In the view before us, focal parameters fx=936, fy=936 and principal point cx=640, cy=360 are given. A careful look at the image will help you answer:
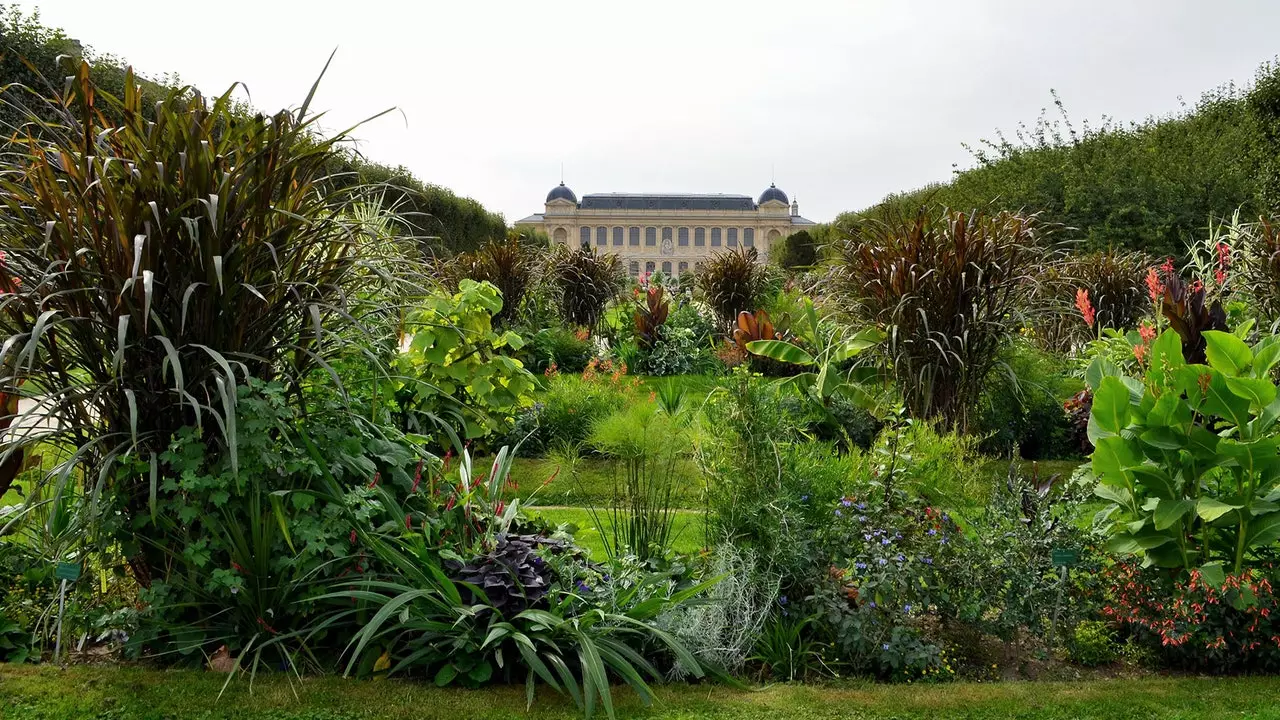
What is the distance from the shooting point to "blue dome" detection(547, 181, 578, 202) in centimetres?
7950

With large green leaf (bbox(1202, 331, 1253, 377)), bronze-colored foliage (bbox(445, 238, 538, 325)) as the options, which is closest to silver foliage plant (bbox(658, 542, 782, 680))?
large green leaf (bbox(1202, 331, 1253, 377))

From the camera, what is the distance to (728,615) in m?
3.19

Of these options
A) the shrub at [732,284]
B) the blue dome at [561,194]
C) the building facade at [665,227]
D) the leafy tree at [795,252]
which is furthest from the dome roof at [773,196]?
the shrub at [732,284]

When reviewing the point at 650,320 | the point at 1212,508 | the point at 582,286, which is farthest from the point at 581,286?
the point at 1212,508

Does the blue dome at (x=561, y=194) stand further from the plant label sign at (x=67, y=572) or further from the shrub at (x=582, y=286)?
the plant label sign at (x=67, y=572)

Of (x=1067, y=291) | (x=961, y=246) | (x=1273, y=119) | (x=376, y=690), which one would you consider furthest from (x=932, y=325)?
(x=1273, y=119)

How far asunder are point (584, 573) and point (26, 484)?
308 cm

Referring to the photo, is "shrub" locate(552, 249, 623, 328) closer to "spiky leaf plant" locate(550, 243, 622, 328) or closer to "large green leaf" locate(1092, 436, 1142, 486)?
"spiky leaf plant" locate(550, 243, 622, 328)

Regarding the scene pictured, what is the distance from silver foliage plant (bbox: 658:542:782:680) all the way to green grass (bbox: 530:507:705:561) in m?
0.49

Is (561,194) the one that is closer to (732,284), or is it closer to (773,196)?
(773,196)

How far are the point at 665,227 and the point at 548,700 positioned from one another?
75859 millimetres

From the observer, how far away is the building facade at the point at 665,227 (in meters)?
76.1

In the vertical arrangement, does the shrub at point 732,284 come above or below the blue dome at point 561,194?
below

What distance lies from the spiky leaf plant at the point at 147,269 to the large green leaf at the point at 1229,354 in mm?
2881
